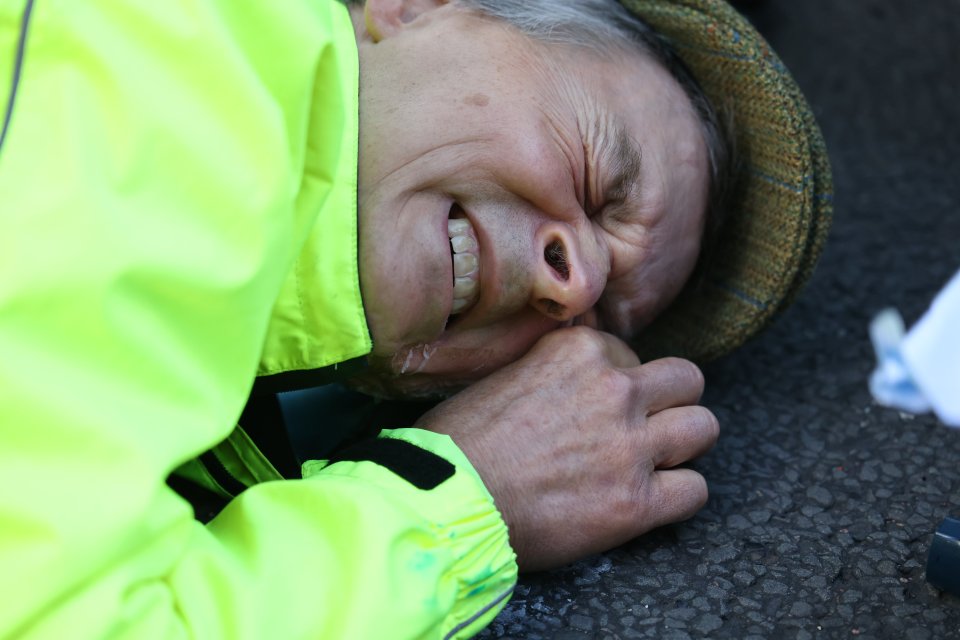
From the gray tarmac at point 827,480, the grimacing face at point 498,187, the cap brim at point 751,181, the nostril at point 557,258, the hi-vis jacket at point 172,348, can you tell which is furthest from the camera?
the cap brim at point 751,181

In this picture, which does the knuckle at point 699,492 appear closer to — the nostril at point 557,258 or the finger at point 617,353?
the finger at point 617,353

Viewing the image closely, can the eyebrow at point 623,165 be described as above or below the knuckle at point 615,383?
above

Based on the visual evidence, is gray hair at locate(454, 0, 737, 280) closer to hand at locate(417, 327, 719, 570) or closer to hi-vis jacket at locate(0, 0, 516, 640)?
hand at locate(417, 327, 719, 570)

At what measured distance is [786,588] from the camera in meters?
1.36

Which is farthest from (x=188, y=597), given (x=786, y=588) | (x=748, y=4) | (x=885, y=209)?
(x=748, y=4)

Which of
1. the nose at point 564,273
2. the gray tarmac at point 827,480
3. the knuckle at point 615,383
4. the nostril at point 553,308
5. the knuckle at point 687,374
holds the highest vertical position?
the nose at point 564,273

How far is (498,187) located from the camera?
4.84 ft

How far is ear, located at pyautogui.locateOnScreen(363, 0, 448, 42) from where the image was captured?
1605 millimetres

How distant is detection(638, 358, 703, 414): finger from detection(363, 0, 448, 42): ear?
63 cm

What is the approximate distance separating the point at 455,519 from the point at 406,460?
10 cm

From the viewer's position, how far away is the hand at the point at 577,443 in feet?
4.52

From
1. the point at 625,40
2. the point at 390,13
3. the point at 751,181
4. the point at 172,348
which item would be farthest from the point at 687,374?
the point at 172,348

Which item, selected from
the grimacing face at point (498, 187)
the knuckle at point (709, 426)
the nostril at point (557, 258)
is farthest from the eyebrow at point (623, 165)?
the knuckle at point (709, 426)

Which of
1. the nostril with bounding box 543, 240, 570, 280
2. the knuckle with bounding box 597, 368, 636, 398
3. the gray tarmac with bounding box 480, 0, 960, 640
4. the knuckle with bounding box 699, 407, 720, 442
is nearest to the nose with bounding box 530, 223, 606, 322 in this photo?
the nostril with bounding box 543, 240, 570, 280
